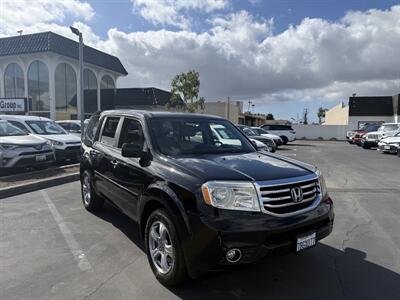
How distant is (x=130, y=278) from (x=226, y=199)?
150 centimetres

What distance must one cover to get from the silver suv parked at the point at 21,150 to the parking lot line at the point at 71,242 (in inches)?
139

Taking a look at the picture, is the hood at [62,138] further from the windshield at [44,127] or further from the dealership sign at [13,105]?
the dealership sign at [13,105]

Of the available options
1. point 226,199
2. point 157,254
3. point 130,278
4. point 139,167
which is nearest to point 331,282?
point 226,199

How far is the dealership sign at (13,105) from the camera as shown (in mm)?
24391

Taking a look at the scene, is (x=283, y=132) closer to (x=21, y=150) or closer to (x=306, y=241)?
(x=21, y=150)

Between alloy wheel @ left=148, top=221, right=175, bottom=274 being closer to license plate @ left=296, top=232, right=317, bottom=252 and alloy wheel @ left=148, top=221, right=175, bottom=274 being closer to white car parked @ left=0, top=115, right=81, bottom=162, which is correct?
license plate @ left=296, top=232, right=317, bottom=252

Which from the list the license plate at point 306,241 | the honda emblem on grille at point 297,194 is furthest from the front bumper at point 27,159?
the license plate at point 306,241

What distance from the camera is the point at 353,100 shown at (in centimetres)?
4406

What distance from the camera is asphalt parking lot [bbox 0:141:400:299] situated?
3.45 m

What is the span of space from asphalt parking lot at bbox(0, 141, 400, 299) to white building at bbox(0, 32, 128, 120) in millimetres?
28919

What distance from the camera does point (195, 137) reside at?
465 centimetres

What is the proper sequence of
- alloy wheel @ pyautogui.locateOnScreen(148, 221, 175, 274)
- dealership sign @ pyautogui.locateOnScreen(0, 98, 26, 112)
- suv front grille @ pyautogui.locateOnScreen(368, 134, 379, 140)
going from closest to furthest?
alloy wheel @ pyautogui.locateOnScreen(148, 221, 175, 274), suv front grille @ pyautogui.locateOnScreen(368, 134, 379, 140), dealership sign @ pyautogui.locateOnScreen(0, 98, 26, 112)

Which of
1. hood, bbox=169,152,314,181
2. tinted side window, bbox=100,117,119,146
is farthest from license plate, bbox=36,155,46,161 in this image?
hood, bbox=169,152,314,181

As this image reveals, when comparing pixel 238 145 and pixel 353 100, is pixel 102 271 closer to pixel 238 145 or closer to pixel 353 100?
pixel 238 145
